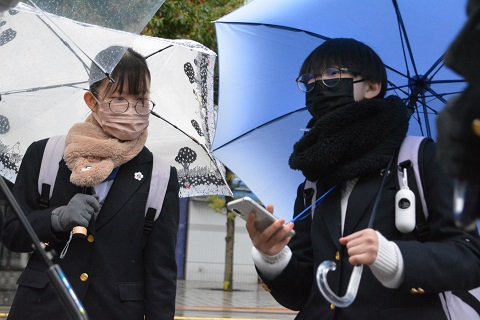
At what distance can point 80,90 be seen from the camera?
4371 mm

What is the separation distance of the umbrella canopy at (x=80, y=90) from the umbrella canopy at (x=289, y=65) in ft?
2.05

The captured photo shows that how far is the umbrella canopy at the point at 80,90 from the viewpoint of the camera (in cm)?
354

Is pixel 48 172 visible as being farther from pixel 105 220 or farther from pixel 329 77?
pixel 329 77

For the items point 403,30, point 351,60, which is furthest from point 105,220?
point 403,30

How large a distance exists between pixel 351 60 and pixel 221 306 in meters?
15.2

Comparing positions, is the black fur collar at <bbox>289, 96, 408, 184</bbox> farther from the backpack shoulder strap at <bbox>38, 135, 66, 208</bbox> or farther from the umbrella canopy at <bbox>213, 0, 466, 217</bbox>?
the backpack shoulder strap at <bbox>38, 135, 66, 208</bbox>

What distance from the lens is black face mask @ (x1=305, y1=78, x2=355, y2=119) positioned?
3.23m

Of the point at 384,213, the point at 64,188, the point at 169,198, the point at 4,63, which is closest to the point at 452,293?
the point at 384,213

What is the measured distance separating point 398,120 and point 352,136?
0.61ft

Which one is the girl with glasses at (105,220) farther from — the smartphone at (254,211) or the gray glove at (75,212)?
the smartphone at (254,211)

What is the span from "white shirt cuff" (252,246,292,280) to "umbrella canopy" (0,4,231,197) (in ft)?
3.51

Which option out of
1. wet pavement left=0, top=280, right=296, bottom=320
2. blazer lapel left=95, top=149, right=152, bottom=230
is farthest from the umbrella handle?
wet pavement left=0, top=280, right=296, bottom=320

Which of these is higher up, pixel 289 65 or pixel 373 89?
pixel 289 65

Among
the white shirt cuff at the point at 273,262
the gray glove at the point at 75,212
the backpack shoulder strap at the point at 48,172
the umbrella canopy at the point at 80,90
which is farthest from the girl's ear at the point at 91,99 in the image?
the white shirt cuff at the point at 273,262
